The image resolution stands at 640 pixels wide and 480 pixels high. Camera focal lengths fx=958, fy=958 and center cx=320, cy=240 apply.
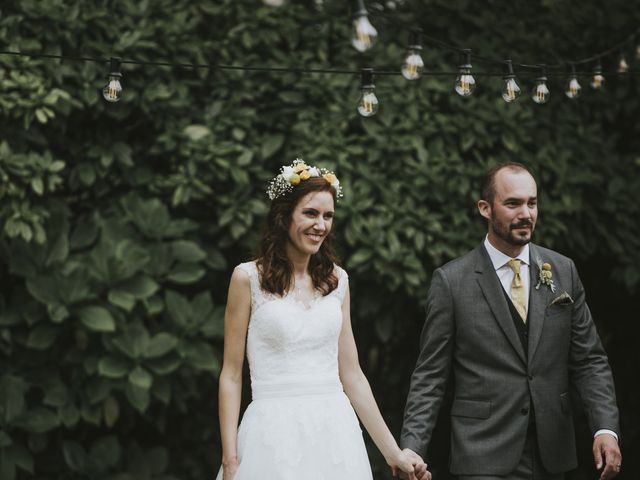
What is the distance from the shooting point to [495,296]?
393 centimetres

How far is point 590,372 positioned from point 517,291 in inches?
17.8

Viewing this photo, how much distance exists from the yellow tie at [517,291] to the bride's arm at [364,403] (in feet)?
2.26

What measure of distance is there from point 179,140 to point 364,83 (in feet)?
7.09

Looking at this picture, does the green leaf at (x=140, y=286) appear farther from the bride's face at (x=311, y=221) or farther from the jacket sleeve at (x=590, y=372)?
the jacket sleeve at (x=590, y=372)

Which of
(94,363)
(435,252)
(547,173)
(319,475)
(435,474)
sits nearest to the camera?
(319,475)

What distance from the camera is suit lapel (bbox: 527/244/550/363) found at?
152 inches

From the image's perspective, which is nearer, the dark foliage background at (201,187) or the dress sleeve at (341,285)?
the dress sleeve at (341,285)

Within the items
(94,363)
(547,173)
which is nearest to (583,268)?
(547,173)

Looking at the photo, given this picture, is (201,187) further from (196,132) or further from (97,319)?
(97,319)

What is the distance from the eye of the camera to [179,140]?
582 centimetres

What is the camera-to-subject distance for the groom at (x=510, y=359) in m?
3.85

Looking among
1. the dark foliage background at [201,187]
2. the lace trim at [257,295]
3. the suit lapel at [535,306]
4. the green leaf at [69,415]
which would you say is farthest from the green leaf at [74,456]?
the suit lapel at [535,306]

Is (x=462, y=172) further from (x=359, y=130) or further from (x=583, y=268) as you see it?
(x=583, y=268)

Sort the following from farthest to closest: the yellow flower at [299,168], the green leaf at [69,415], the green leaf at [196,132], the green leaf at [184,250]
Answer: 1. the green leaf at [196,132]
2. the green leaf at [184,250]
3. the green leaf at [69,415]
4. the yellow flower at [299,168]
